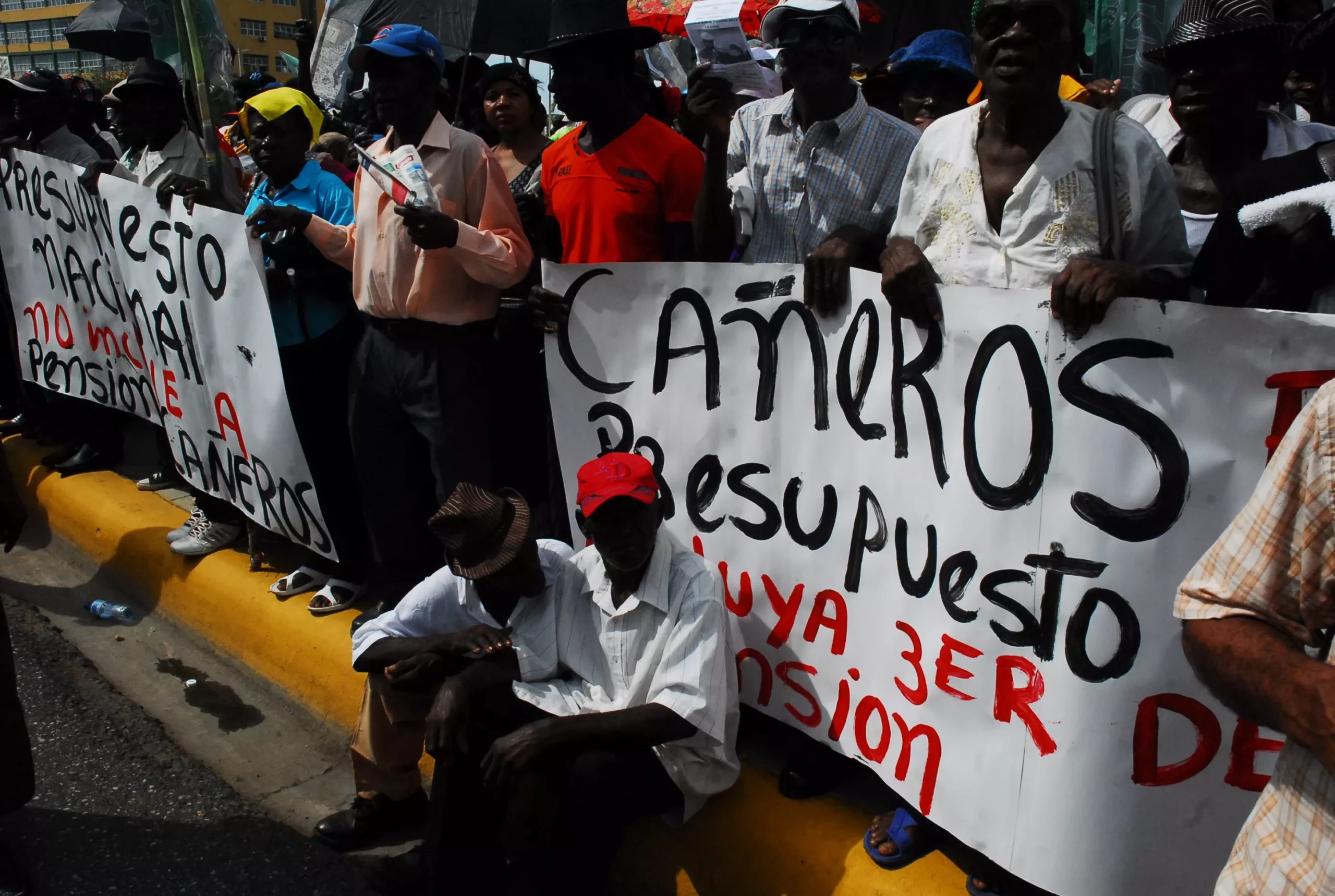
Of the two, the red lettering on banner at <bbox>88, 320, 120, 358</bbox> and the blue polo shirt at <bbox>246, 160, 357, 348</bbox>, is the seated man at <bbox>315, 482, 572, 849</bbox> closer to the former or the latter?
the blue polo shirt at <bbox>246, 160, 357, 348</bbox>

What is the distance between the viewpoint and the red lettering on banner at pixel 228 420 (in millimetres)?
4301

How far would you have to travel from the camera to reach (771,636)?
2.86m

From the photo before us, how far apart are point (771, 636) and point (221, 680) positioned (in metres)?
2.23

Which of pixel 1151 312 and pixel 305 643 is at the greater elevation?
pixel 1151 312

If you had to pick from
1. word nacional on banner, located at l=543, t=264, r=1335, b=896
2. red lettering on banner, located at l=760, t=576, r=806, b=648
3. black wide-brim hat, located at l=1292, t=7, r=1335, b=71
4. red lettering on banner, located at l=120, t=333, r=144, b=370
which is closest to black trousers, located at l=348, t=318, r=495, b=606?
word nacional on banner, located at l=543, t=264, r=1335, b=896

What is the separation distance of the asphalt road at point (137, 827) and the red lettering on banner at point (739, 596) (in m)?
1.18

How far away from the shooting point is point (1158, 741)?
6.89 ft

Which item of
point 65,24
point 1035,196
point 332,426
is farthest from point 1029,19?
point 65,24

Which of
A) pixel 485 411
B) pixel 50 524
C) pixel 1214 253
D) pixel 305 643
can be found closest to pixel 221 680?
pixel 305 643

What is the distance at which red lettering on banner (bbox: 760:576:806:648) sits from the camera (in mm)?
2766

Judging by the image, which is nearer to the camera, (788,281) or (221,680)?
(788,281)

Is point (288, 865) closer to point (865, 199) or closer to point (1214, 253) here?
point (865, 199)

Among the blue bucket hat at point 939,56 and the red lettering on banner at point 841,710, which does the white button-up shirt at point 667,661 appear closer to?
the red lettering on banner at point 841,710

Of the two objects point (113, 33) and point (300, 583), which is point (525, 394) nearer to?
point (300, 583)
